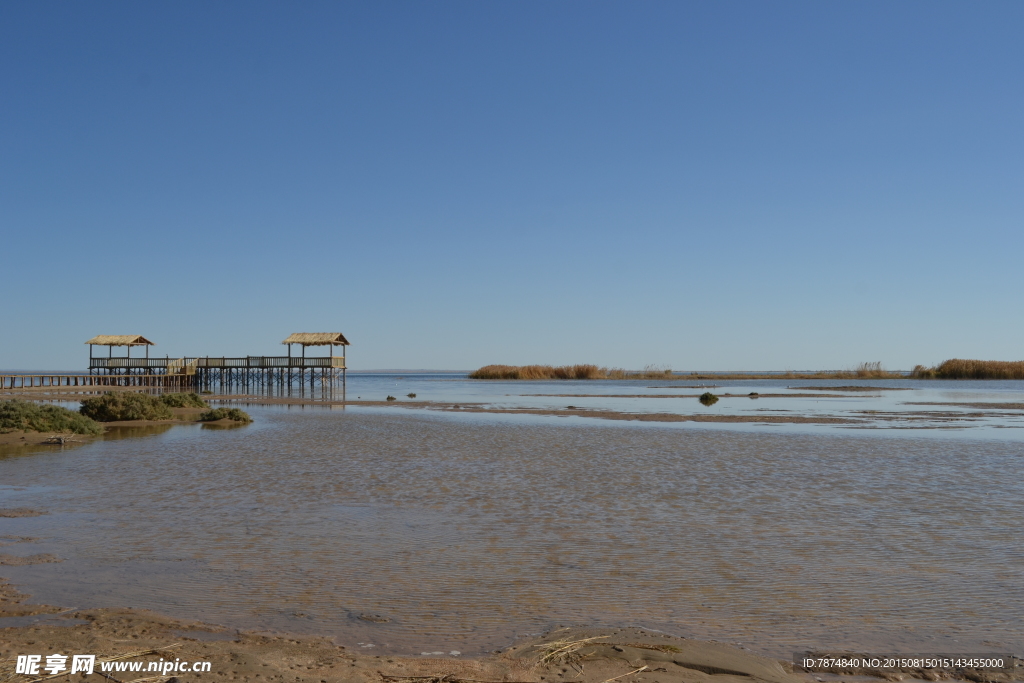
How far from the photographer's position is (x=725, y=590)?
6312mm

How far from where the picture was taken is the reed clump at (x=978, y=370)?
256ft

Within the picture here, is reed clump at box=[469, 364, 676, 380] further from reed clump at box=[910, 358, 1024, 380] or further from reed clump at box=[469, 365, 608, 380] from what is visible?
reed clump at box=[910, 358, 1024, 380]

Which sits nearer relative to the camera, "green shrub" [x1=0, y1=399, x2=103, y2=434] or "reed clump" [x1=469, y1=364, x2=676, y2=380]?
"green shrub" [x1=0, y1=399, x2=103, y2=434]

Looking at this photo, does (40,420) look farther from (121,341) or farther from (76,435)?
(121,341)

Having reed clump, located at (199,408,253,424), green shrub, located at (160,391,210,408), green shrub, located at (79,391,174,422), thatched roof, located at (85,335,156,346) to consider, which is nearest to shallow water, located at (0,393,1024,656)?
reed clump, located at (199,408,253,424)

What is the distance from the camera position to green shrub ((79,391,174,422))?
25.1m

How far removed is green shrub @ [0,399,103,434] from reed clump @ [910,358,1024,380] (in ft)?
282

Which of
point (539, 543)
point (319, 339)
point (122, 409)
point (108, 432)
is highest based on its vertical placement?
point (319, 339)

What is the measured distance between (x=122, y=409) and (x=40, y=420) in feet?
18.4

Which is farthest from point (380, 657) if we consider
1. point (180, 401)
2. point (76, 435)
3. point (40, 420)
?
point (180, 401)

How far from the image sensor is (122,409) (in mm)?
25375

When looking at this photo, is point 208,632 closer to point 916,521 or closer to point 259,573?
point 259,573

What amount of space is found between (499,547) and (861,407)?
30.9 m

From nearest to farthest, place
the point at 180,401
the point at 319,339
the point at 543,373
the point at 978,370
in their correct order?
1. the point at 180,401
2. the point at 319,339
3. the point at 978,370
4. the point at 543,373
